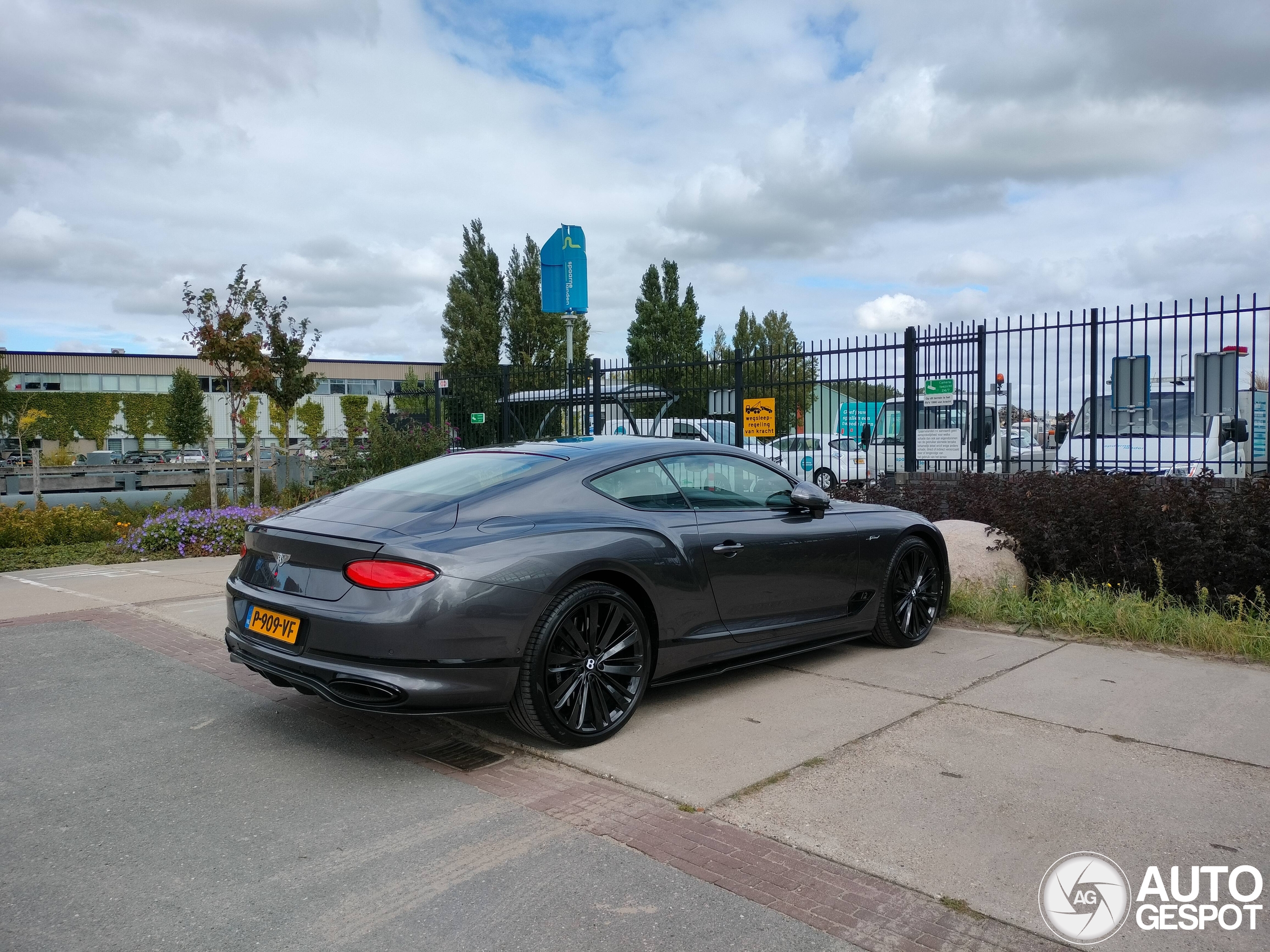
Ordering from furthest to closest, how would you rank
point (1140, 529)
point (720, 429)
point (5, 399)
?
point (5, 399)
point (720, 429)
point (1140, 529)

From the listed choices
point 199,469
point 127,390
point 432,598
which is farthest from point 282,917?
point 127,390

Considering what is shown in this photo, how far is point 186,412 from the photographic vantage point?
62.3 metres

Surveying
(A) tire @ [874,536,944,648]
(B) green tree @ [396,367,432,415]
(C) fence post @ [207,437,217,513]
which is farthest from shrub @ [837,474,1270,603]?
(B) green tree @ [396,367,432,415]

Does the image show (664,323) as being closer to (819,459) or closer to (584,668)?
(819,459)

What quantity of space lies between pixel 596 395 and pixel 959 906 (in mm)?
12142

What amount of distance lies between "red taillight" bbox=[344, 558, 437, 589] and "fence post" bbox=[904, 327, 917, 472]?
7.72 metres

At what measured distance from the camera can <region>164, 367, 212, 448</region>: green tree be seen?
6216 centimetres

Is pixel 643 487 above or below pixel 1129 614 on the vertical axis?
above

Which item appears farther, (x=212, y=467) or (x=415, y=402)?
(x=415, y=402)

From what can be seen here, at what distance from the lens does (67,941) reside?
276 centimetres

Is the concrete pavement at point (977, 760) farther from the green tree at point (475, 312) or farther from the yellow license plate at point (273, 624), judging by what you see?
the green tree at point (475, 312)

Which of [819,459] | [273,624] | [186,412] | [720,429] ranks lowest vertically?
[273,624]

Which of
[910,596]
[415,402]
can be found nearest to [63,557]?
[415,402]

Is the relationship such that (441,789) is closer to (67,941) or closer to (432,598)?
(432,598)
